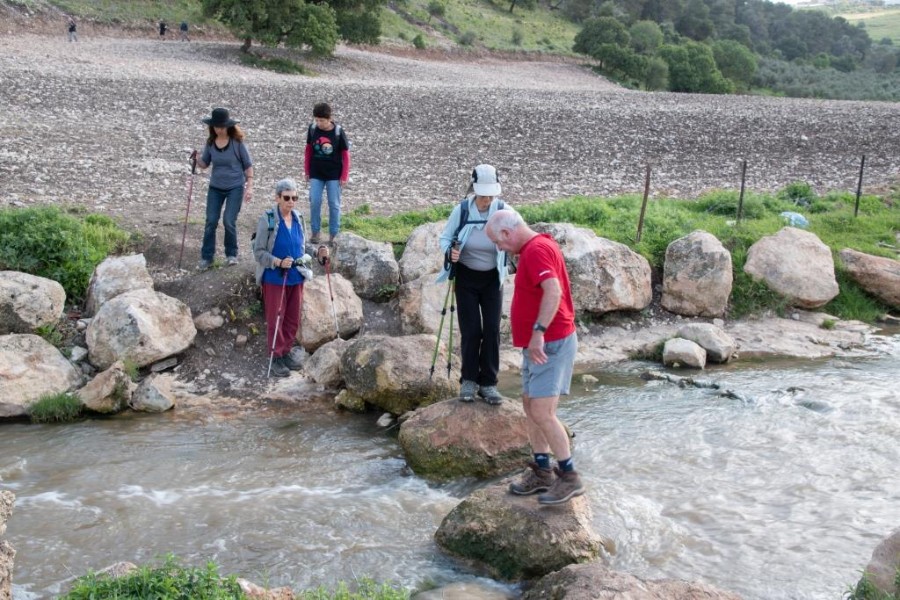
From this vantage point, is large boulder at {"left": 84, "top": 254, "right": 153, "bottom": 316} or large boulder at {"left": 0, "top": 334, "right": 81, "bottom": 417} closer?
large boulder at {"left": 0, "top": 334, "right": 81, "bottom": 417}

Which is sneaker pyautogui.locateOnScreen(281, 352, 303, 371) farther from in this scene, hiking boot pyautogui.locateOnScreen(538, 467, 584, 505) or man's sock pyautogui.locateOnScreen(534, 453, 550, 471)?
hiking boot pyautogui.locateOnScreen(538, 467, 584, 505)

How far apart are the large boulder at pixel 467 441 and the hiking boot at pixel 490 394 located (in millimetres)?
50

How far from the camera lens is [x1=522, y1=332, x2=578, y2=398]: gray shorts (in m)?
6.19

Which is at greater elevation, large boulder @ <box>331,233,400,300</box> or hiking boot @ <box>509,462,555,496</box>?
large boulder @ <box>331,233,400,300</box>

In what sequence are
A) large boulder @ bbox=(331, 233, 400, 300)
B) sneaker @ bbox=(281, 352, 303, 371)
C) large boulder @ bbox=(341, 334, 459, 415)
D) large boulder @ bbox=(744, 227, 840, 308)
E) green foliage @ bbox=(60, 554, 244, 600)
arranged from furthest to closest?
large boulder @ bbox=(744, 227, 840, 308) < large boulder @ bbox=(331, 233, 400, 300) < sneaker @ bbox=(281, 352, 303, 371) < large boulder @ bbox=(341, 334, 459, 415) < green foliage @ bbox=(60, 554, 244, 600)

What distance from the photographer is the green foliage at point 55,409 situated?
348 inches

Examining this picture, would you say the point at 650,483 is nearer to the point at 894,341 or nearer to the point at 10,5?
the point at 894,341

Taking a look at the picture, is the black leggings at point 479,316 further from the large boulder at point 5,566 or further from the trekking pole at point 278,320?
the large boulder at point 5,566

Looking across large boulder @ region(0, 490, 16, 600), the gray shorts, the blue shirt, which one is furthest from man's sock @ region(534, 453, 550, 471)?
the blue shirt

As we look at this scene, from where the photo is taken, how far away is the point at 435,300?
1090 centimetres

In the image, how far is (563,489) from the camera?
6.47m

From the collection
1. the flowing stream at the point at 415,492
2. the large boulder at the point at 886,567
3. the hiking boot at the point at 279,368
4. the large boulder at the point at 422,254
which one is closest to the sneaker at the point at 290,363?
the hiking boot at the point at 279,368

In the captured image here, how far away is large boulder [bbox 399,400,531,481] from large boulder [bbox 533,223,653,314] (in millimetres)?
4114

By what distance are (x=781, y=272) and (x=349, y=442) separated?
24.7 feet
